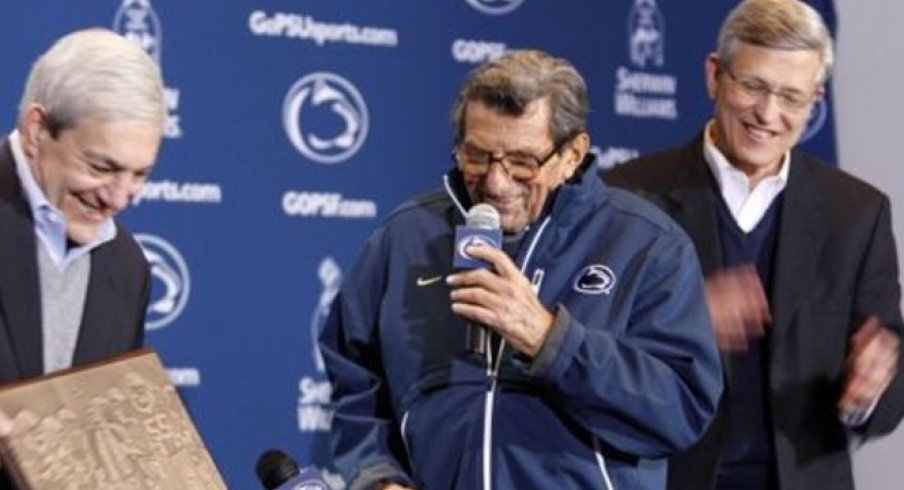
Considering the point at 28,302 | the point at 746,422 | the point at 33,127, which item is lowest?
the point at 746,422

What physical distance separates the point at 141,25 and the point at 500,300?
1748 mm

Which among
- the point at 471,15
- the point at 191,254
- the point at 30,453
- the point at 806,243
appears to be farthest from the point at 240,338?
the point at 30,453

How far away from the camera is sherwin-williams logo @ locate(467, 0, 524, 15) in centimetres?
469

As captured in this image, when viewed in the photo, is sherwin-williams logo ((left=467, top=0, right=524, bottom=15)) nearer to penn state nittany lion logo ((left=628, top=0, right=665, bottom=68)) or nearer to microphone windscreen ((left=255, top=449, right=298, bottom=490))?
penn state nittany lion logo ((left=628, top=0, right=665, bottom=68))

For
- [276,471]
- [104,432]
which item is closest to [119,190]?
[104,432]

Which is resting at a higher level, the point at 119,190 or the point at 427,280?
the point at 119,190

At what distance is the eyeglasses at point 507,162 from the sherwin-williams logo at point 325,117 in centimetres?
160

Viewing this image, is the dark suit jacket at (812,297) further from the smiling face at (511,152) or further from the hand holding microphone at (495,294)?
the hand holding microphone at (495,294)

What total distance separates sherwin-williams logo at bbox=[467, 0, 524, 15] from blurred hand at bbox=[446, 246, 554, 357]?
217 centimetres

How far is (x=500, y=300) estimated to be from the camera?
2.57 metres

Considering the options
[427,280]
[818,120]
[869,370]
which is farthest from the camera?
[818,120]

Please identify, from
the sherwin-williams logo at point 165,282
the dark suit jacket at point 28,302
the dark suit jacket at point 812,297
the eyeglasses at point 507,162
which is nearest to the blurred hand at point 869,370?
the dark suit jacket at point 812,297

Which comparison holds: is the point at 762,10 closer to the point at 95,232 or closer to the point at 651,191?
the point at 651,191

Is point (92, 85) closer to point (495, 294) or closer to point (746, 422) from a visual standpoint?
point (495, 294)
